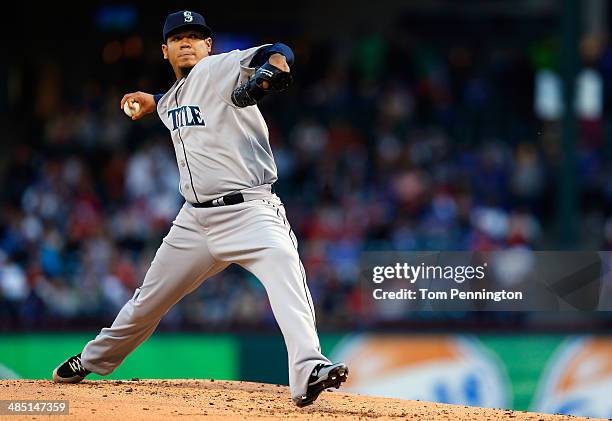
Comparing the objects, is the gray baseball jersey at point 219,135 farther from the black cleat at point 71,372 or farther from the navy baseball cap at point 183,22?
the black cleat at point 71,372

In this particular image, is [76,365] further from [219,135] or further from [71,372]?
[219,135]

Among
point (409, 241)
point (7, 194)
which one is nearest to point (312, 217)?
point (409, 241)

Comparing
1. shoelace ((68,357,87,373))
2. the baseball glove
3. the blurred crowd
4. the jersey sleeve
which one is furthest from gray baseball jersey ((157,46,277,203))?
the blurred crowd

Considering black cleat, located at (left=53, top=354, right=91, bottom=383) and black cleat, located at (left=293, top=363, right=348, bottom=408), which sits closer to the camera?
black cleat, located at (left=293, top=363, right=348, bottom=408)

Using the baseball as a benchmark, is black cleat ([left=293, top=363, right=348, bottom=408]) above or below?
below

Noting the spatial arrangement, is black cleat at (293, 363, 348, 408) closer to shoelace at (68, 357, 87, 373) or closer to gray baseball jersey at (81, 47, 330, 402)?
gray baseball jersey at (81, 47, 330, 402)
